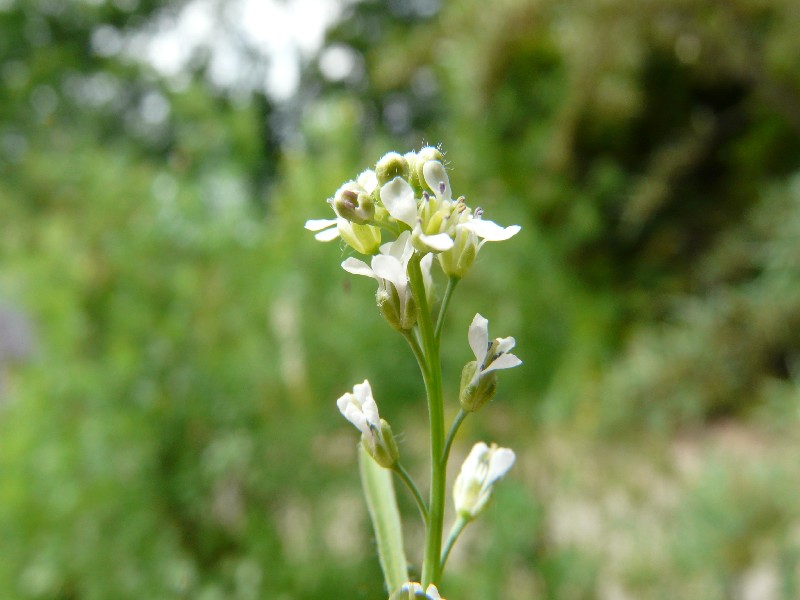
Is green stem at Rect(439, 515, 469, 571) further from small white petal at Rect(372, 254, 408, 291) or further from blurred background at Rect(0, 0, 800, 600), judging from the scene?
blurred background at Rect(0, 0, 800, 600)

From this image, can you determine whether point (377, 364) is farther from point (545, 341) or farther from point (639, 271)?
point (639, 271)

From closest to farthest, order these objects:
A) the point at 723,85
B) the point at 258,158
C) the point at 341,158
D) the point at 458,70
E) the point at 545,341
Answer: the point at 341,158
the point at 545,341
the point at 258,158
the point at 458,70
the point at 723,85

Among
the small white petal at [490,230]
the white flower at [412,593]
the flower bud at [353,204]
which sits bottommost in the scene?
the white flower at [412,593]

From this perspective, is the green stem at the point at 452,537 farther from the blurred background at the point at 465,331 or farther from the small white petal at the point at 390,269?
the blurred background at the point at 465,331

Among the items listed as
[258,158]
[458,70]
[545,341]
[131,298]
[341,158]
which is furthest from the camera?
[458,70]

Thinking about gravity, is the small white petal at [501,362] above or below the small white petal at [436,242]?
below

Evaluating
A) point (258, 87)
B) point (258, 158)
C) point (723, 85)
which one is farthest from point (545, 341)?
point (258, 87)

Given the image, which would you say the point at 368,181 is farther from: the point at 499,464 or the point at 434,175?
the point at 499,464

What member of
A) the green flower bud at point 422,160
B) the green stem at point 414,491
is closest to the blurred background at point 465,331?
the green flower bud at point 422,160

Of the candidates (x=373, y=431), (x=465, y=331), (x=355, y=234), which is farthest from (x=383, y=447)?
(x=465, y=331)
